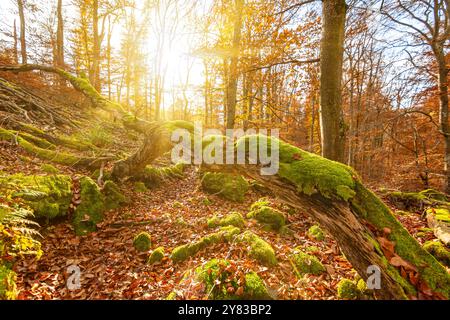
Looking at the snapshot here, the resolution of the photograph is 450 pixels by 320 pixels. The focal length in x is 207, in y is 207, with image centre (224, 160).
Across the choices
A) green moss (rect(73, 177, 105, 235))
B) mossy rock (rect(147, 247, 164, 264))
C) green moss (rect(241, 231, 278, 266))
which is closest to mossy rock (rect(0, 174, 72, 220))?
green moss (rect(73, 177, 105, 235))

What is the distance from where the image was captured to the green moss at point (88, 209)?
476cm

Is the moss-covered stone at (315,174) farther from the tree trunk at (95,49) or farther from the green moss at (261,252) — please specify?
the tree trunk at (95,49)

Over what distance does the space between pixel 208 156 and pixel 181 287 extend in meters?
2.19

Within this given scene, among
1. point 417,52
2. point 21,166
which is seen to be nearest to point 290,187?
point 21,166

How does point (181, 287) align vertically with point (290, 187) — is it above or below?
below

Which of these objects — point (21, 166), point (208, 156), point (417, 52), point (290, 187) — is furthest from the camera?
point (417, 52)

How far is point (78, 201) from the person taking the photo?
16.5ft

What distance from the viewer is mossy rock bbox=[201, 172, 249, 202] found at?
749cm

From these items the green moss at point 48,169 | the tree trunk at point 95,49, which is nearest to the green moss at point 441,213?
the green moss at point 48,169

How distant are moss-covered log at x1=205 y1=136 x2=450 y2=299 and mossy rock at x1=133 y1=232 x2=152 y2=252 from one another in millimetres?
3006

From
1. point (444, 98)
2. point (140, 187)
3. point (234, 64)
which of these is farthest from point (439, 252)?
point (140, 187)

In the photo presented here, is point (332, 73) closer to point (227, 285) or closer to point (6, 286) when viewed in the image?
point (227, 285)

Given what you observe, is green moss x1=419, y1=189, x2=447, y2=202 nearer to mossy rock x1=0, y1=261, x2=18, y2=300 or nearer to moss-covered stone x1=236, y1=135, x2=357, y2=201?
moss-covered stone x1=236, y1=135, x2=357, y2=201
